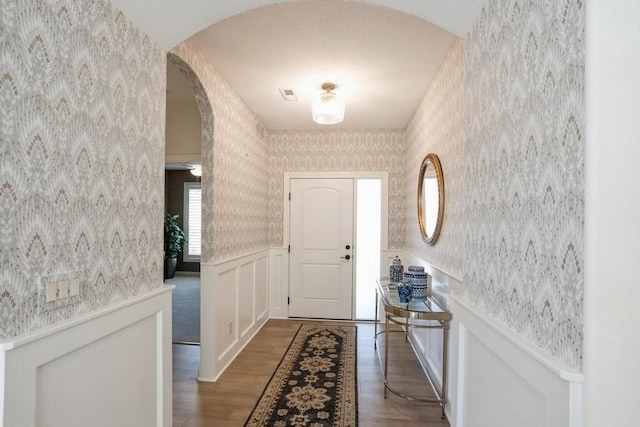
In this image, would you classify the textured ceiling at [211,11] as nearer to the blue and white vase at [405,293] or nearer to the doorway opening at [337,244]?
the blue and white vase at [405,293]

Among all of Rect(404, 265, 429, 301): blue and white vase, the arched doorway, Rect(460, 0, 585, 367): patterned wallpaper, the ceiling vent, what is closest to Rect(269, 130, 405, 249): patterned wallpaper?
the ceiling vent

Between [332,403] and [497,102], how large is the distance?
2.27 meters

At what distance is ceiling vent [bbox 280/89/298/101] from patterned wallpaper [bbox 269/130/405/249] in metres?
1.23

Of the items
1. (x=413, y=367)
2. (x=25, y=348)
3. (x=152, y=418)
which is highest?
(x=25, y=348)

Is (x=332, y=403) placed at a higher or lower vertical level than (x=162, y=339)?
lower

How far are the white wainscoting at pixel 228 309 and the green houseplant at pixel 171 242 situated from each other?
415 cm

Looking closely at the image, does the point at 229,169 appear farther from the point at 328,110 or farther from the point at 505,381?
the point at 505,381

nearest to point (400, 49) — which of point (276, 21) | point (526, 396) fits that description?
point (276, 21)

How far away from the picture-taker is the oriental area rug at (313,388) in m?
2.32

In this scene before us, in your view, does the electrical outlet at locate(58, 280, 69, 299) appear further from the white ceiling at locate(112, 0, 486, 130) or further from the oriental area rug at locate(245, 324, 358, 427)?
the oriental area rug at locate(245, 324, 358, 427)

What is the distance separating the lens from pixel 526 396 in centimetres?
102

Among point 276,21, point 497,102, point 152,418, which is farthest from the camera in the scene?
point 276,21

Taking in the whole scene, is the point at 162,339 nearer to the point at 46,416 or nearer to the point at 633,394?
the point at 46,416

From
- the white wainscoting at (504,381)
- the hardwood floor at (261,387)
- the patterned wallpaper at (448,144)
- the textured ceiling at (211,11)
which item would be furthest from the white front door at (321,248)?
the textured ceiling at (211,11)
